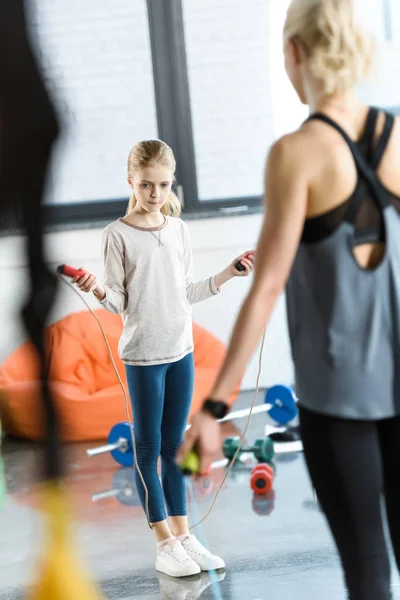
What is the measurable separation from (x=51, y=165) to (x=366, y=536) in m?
0.76

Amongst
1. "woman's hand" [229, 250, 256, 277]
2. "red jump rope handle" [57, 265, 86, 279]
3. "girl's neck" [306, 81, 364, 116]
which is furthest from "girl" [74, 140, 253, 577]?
"girl's neck" [306, 81, 364, 116]

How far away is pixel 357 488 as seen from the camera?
1.18 m

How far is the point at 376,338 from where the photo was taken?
1.18m

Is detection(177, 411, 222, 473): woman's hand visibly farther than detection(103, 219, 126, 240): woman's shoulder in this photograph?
No

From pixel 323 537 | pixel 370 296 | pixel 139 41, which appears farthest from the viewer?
pixel 139 41

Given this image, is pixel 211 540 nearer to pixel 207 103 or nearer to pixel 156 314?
pixel 156 314

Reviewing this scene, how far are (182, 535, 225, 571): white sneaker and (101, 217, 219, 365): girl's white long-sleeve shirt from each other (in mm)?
550

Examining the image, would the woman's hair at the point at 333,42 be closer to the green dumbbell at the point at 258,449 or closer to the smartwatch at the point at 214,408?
the smartwatch at the point at 214,408

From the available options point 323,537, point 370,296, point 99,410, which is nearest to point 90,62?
point 99,410

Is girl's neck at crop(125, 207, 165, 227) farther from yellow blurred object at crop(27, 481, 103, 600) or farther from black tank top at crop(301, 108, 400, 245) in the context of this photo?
yellow blurred object at crop(27, 481, 103, 600)

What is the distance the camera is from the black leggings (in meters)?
1.18

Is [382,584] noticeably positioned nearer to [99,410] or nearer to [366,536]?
[366,536]

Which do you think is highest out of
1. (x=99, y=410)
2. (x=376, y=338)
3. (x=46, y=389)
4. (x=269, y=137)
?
(x=46, y=389)

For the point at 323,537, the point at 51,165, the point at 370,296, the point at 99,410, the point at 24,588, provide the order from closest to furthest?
the point at 51,165 → the point at 370,296 → the point at 24,588 → the point at 323,537 → the point at 99,410
